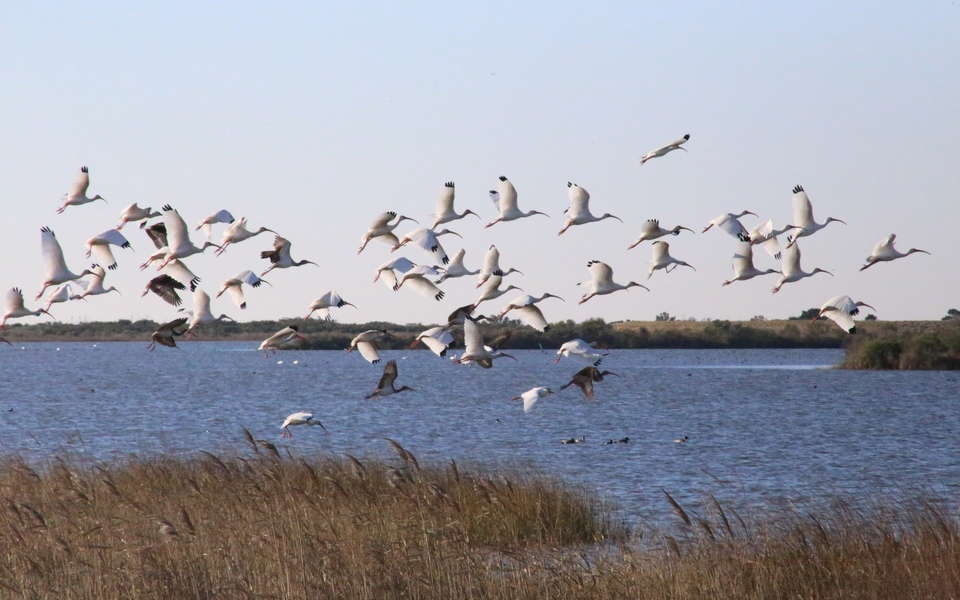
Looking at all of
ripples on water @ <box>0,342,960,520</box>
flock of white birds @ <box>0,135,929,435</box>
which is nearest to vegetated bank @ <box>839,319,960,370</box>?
ripples on water @ <box>0,342,960,520</box>

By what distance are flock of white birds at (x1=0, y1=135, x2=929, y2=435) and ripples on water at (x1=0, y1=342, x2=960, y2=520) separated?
217 centimetres

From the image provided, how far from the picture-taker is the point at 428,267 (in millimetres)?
13891

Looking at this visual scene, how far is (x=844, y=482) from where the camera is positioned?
2088 centimetres

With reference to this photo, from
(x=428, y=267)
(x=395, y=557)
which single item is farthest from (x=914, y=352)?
(x=395, y=557)

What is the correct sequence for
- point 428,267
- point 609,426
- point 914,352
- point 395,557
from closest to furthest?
point 395,557 → point 428,267 → point 609,426 → point 914,352

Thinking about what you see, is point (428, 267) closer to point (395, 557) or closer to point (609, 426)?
point (395, 557)

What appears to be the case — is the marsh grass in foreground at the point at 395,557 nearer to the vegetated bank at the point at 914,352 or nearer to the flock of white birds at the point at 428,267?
the flock of white birds at the point at 428,267

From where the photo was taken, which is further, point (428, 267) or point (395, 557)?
point (428, 267)

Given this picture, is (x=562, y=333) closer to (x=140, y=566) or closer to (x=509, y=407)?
(x=509, y=407)

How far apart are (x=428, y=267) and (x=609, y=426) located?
776 inches

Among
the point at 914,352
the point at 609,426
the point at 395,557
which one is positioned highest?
the point at 914,352

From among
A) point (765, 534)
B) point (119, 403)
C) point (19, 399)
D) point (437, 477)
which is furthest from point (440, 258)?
point (19, 399)

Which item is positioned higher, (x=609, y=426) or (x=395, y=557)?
(x=395, y=557)

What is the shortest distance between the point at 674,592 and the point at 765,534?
1.52 m
